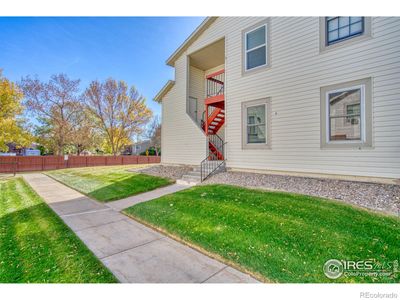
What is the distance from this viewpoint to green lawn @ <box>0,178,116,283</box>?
244 cm

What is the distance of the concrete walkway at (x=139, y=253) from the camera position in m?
2.44

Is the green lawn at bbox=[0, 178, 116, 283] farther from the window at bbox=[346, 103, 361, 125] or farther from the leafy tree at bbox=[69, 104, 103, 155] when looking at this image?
the leafy tree at bbox=[69, 104, 103, 155]

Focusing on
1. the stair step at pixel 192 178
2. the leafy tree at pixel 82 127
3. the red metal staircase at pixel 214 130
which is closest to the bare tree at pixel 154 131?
the leafy tree at pixel 82 127

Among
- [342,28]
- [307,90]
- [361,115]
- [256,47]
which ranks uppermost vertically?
[256,47]

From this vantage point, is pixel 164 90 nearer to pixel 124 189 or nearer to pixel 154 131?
pixel 124 189

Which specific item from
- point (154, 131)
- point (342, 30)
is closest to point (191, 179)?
point (342, 30)

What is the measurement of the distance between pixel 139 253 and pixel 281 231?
7.44 ft

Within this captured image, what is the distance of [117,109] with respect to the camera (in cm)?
2425

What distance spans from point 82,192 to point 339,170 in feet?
28.4

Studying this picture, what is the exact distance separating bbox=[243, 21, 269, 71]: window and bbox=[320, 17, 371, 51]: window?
185 centimetres

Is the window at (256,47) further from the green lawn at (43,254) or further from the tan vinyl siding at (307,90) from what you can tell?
the green lawn at (43,254)
